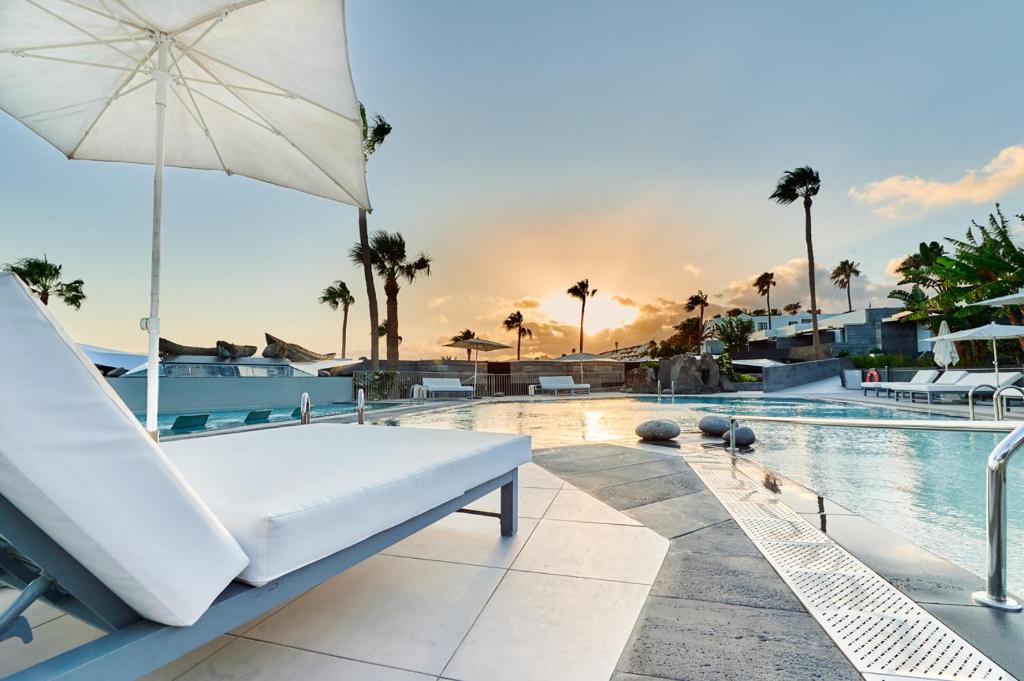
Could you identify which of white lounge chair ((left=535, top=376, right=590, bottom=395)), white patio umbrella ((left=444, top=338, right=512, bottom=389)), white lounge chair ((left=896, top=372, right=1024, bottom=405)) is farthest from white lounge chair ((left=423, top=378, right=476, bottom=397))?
white lounge chair ((left=896, top=372, right=1024, bottom=405))

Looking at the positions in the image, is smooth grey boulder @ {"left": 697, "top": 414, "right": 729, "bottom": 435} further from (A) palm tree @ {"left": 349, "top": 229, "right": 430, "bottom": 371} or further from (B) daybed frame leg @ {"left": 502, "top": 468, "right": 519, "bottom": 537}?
(A) palm tree @ {"left": 349, "top": 229, "right": 430, "bottom": 371}

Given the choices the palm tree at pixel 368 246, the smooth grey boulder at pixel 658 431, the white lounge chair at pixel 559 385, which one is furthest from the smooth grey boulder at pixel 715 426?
the white lounge chair at pixel 559 385

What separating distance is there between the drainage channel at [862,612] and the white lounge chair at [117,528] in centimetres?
A: 179

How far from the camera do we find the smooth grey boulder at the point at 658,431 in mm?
6660

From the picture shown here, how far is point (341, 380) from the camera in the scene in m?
15.7

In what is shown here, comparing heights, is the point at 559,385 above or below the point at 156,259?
below

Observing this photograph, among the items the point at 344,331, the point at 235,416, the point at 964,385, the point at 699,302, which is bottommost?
the point at 235,416

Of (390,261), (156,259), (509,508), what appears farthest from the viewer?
(390,261)

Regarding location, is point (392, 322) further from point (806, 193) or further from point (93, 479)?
point (806, 193)

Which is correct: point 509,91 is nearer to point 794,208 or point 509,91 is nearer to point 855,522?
point 855,522

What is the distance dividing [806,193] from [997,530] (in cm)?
2922

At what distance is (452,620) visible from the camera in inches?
74.1

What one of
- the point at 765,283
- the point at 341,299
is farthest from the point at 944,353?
the point at 765,283

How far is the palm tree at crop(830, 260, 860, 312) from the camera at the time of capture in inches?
2163
